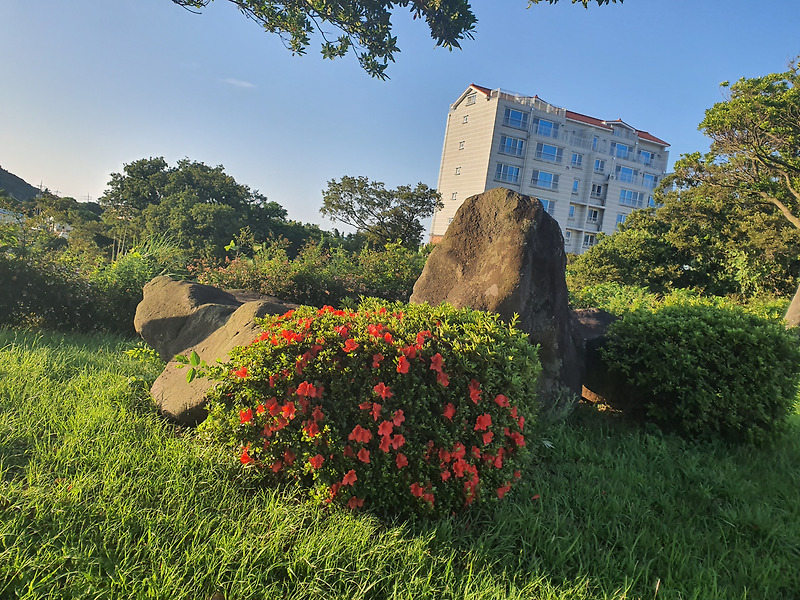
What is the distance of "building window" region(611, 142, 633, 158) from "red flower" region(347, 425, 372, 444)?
1627 inches

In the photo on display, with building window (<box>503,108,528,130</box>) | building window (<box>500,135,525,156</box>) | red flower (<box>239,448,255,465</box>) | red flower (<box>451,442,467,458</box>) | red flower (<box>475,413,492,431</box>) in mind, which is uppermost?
building window (<box>503,108,528,130</box>)

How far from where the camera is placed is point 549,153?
3525 centimetres

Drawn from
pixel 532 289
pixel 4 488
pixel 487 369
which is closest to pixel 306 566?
pixel 487 369

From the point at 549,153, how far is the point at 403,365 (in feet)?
119

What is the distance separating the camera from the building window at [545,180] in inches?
1389

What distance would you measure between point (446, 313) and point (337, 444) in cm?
101

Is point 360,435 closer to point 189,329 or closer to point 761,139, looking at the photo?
point 189,329

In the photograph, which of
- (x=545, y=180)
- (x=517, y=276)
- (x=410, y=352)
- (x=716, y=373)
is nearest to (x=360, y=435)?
(x=410, y=352)

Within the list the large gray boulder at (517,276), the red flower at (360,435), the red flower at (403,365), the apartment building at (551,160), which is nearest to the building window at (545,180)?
the apartment building at (551,160)

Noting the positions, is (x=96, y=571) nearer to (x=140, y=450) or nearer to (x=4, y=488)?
(x=4, y=488)

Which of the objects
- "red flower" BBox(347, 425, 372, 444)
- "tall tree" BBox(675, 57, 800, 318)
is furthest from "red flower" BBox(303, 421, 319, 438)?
"tall tree" BBox(675, 57, 800, 318)

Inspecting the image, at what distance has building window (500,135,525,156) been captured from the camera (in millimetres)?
33875

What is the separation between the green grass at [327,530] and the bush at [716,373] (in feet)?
1.53

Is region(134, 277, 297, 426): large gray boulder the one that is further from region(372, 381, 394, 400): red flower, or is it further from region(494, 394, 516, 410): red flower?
region(494, 394, 516, 410): red flower
